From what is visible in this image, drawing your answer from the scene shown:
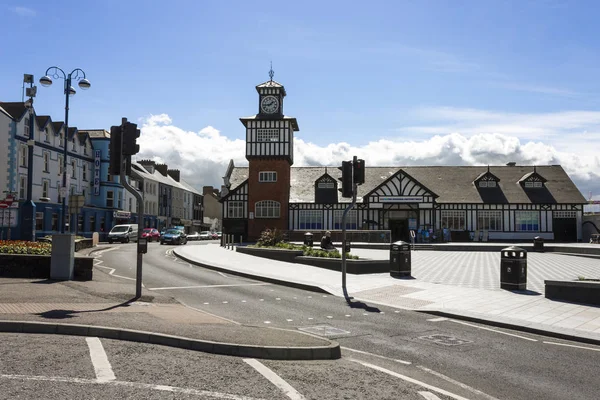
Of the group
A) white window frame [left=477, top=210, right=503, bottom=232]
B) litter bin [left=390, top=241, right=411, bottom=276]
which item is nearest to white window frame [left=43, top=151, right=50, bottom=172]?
litter bin [left=390, top=241, right=411, bottom=276]

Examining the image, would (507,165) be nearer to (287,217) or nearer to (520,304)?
(287,217)

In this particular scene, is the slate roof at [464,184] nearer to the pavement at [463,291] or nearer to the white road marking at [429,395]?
the pavement at [463,291]

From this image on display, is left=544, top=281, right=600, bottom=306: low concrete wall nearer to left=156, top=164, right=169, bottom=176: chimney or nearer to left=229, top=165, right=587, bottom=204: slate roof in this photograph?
left=229, top=165, right=587, bottom=204: slate roof

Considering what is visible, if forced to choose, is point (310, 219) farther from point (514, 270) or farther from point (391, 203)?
point (514, 270)

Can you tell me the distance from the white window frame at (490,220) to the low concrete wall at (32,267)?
39378mm

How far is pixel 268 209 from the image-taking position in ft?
151

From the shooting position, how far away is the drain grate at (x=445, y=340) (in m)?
8.17

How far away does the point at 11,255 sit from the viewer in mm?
13891

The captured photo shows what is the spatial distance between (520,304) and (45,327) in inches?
409

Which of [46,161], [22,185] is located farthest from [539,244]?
[46,161]

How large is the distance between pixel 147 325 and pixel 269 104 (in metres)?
38.6

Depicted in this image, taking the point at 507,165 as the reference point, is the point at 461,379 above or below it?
below

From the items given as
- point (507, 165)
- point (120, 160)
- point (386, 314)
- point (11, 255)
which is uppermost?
point (507, 165)

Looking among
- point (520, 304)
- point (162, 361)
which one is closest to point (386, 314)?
point (520, 304)
